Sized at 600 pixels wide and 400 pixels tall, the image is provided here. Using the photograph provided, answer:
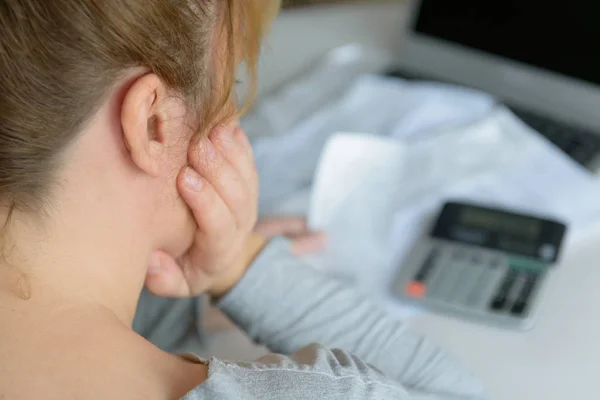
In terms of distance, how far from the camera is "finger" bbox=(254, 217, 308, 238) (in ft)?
2.59

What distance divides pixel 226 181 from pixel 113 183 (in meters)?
0.11

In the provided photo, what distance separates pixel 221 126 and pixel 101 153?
10 centimetres

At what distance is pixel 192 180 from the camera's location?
506mm

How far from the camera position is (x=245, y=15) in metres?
0.49

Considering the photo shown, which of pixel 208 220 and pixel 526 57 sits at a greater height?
pixel 526 57

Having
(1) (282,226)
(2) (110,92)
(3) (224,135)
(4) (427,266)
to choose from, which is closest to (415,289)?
(4) (427,266)

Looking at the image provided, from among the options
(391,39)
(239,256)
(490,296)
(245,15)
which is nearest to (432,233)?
(490,296)

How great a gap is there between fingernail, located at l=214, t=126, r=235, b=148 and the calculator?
0.85 ft

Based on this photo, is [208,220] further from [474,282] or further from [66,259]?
[474,282]

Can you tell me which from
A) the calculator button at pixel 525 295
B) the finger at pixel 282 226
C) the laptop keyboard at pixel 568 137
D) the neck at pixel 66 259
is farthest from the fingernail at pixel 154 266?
the laptop keyboard at pixel 568 137

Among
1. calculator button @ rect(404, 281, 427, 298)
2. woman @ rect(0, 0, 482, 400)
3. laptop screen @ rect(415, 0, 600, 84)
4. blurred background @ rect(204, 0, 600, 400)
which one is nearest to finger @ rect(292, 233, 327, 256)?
blurred background @ rect(204, 0, 600, 400)

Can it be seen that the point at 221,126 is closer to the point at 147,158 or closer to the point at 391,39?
the point at 147,158

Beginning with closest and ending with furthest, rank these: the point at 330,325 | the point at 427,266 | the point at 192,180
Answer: the point at 192,180 → the point at 330,325 → the point at 427,266

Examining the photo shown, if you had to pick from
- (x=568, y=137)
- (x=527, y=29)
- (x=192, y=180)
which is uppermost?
(x=527, y=29)
